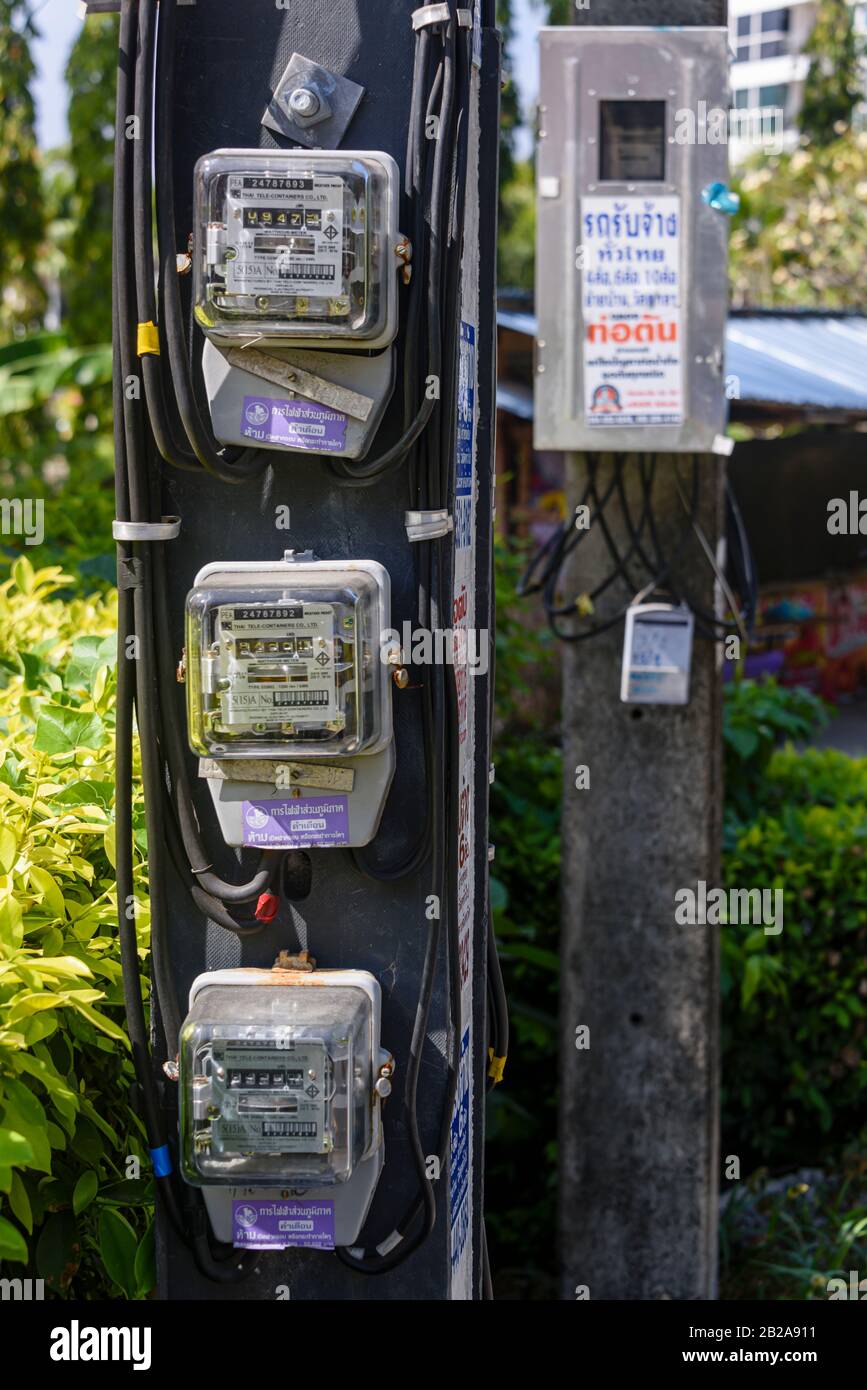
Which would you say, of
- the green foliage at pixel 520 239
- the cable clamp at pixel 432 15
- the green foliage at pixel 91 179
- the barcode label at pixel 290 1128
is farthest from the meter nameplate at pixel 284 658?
the green foliage at pixel 520 239

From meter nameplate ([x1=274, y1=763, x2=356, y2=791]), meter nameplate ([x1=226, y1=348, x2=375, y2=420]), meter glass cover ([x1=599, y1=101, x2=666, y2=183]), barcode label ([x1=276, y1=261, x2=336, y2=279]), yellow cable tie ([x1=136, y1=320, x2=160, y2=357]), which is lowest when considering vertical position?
meter nameplate ([x1=274, y1=763, x2=356, y2=791])

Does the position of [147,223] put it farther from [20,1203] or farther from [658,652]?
[658,652]

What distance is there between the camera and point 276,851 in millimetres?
1880

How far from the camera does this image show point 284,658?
177 centimetres

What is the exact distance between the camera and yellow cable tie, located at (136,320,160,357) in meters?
1.79

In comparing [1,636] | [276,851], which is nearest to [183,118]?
[276,851]

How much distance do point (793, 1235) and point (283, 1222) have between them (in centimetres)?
245

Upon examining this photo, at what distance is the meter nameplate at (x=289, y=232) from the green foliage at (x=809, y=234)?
16.9 meters

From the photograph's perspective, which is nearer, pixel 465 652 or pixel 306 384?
pixel 306 384

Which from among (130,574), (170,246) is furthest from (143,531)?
(170,246)

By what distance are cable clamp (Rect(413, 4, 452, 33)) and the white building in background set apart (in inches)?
1496

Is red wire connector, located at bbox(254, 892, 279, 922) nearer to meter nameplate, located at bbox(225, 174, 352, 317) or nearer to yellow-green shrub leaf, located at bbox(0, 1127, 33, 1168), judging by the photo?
yellow-green shrub leaf, located at bbox(0, 1127, 33, 1168)

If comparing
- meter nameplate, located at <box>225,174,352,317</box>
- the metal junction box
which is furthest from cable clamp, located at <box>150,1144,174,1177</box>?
the metal junction box

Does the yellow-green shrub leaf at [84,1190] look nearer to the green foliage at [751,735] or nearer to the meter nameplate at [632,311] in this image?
the meter nameplate at [632,311]
